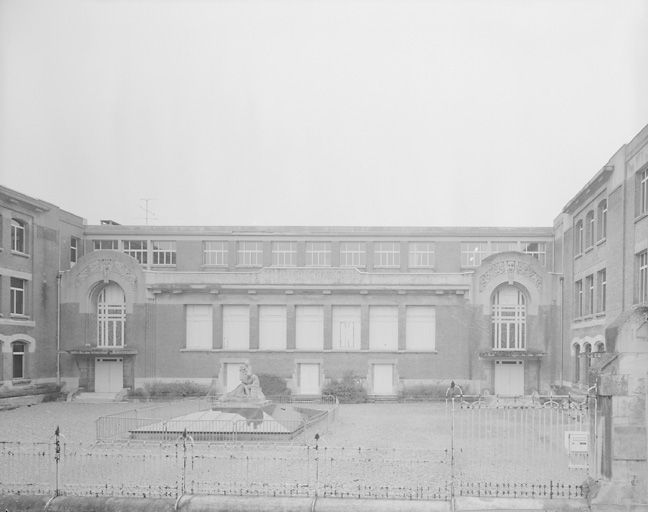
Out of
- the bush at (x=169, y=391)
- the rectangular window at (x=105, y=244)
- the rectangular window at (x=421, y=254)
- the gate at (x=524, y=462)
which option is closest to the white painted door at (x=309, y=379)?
the bush at (x=169, y=391)

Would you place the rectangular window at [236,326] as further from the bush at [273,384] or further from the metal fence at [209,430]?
the metal fence at [209,430]

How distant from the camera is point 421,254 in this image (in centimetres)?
4347

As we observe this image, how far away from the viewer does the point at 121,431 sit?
23109mm

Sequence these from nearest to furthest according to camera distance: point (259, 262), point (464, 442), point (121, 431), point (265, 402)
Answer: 1. point (464, 442)
2. point (121, 431)
3. point (265, 402)
4. point (259, 262)

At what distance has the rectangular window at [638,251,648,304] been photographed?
2347cm

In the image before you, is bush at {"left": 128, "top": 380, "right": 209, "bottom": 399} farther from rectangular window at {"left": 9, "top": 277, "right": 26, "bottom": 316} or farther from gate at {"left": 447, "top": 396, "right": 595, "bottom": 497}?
gate at {"left": 447, "top": 396, "right": 595, "bottom": 497}

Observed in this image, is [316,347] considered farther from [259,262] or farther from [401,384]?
[259,262]

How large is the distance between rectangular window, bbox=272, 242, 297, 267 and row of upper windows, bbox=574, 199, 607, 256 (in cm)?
1766

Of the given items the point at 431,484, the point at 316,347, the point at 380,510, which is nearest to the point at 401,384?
the point at 316,347

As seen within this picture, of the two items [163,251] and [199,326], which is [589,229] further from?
[163,251]

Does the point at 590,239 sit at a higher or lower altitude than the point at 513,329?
higher

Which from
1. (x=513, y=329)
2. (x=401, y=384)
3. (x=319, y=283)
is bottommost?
(x=401, y=384)

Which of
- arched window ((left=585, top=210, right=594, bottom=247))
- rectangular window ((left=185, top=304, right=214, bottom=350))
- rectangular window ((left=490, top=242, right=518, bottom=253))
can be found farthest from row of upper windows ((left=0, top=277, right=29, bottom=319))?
arched window ((left=585, top=210, right=594, bottom=247))

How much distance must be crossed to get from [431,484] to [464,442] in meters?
6.05
